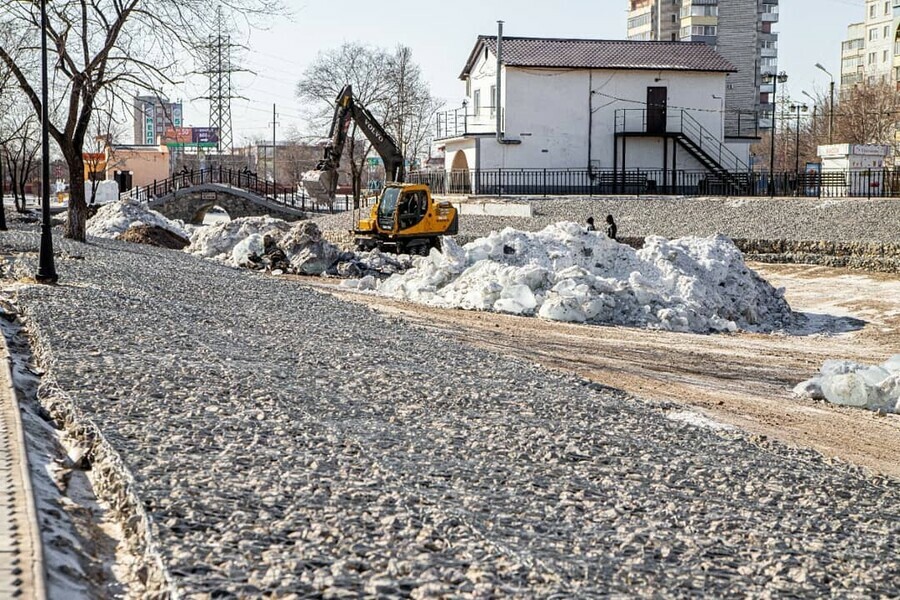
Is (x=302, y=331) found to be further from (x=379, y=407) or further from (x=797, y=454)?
(x=797, y=454)

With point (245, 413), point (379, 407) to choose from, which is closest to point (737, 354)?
point (379, 407)

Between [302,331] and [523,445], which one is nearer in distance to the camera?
[523,445]

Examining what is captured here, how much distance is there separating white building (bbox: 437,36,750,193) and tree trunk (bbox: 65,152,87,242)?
23975 mm

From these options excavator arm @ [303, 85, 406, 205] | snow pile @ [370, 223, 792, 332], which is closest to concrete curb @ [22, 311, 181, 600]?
snow pile @ [370, 223, 792, 332]

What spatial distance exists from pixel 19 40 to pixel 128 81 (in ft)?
10.1

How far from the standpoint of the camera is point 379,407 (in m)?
9.81

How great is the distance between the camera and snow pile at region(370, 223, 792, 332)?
75.6 ft

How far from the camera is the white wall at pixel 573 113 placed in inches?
2093

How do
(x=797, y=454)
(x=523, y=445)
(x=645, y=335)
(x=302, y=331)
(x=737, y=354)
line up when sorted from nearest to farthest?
1. (x=523, y=445)
2. (x=797, y=454)
3. (x=302, y=331)
4. (x=737, y=354)
5. (x=645, y=335)

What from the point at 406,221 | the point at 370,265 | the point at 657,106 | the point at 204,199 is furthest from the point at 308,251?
the point at 204,199

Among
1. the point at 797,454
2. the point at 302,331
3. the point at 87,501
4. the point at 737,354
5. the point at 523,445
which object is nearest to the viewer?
the point at 87,501

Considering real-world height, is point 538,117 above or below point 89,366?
above

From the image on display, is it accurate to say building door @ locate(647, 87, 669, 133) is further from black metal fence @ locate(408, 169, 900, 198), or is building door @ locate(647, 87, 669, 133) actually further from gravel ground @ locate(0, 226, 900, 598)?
Result: gravel ground @ locate(0, 226, 900, 598)

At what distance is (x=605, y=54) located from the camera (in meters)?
54.2
